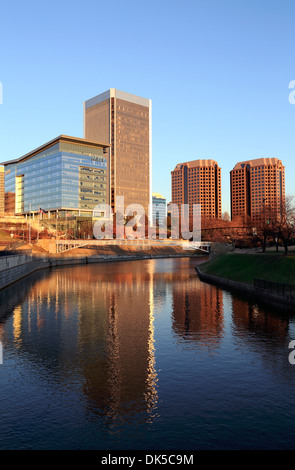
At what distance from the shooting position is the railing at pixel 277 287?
133 feet

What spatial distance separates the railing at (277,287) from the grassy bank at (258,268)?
2.27 metres

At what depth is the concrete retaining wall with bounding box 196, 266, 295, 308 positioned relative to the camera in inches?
1622

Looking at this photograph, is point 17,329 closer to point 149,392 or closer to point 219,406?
→ point 149,392

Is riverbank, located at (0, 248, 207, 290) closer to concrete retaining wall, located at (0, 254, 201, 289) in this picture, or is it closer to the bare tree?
concrete retaining wall, located at (0, 254, 201, 289)

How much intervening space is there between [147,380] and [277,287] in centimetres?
2832

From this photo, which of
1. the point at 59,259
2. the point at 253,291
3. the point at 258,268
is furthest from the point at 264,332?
the point at 59,259

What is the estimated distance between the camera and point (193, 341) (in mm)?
27219

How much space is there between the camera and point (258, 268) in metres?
57.7

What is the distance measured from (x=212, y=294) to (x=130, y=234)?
13660cm

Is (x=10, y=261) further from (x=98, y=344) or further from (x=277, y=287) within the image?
(x=277, y=287)

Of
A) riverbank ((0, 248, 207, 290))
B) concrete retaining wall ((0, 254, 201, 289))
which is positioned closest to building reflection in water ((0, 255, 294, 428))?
concrete retaining wall ((0, 254, 201, 289))

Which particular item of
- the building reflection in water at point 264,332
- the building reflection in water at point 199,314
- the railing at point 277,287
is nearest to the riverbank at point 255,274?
the railing at point 277,287

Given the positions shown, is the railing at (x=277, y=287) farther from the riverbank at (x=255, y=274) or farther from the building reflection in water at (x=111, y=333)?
the building reflection in water at (x=111, y=333)
